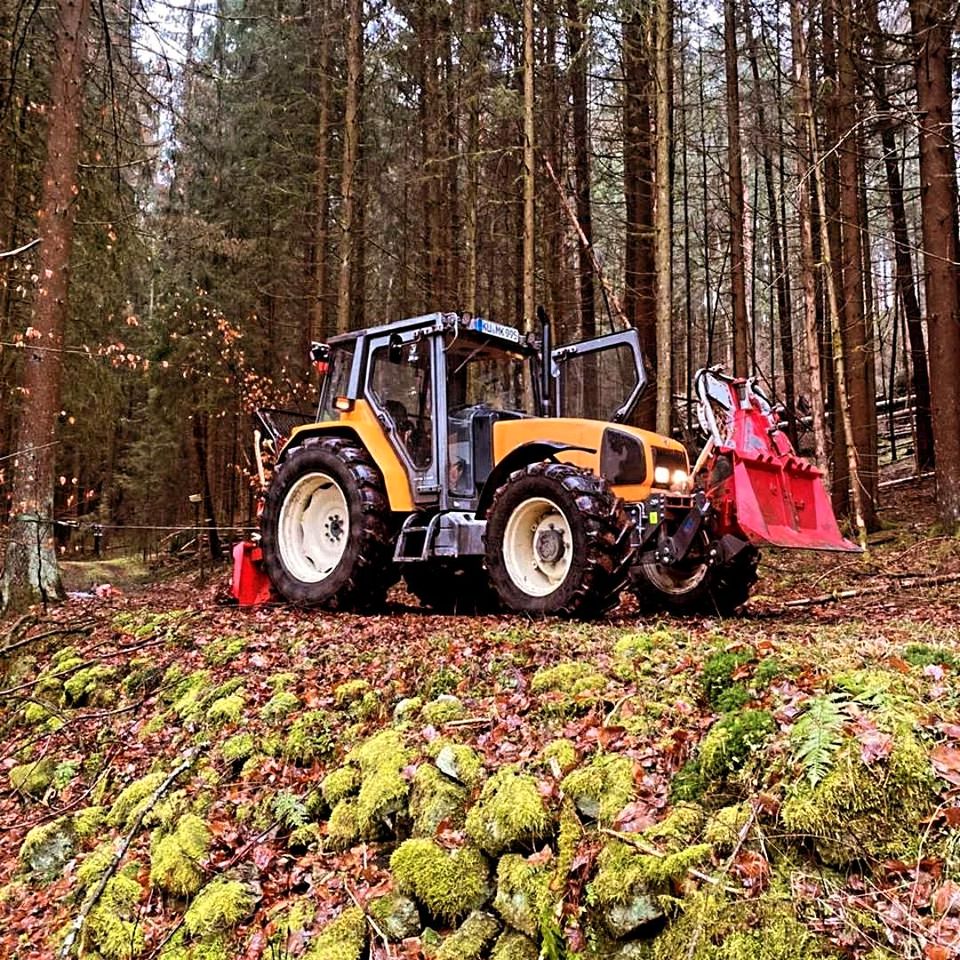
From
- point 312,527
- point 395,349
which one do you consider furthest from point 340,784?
point 312,527

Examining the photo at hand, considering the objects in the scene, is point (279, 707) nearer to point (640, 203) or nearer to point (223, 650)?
point (223, 650)

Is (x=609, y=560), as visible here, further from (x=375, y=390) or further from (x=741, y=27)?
(x=741, y=27)

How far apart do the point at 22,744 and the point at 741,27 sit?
20.1 meters

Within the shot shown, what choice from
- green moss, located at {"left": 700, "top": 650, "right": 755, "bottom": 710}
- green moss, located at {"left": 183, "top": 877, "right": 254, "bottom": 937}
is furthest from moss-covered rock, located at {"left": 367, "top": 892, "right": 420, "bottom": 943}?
green moss, located at {"left": 700, "top": 650, "right": 755, "bottom": 710}

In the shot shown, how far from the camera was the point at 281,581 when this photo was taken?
339 inches

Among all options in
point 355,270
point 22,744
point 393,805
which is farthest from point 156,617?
point 355,270

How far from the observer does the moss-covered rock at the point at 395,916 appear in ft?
9.50

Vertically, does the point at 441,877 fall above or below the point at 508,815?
below

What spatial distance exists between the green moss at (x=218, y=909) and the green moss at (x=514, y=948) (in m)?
1.20

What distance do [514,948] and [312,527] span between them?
263 inches

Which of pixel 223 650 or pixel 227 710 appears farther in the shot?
pixel 223 650

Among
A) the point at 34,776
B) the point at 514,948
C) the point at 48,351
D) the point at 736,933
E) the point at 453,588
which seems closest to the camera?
the point at 736,933

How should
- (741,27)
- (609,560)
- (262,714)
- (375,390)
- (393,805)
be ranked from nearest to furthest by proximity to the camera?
(393,805)
(262,714)
(609,560)
(375,390)
(741,27)

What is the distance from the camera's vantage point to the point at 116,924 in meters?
3.53
